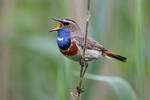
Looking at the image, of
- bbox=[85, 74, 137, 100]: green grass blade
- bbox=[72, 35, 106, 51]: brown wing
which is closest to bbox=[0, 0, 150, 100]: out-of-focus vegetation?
→ bbox=[72, 35, 106, 51]: brown wing

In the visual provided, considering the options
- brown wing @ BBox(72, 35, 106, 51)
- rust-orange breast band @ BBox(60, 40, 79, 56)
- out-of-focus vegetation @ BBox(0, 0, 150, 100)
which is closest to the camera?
rust-orange breast band @ BBox(60, 40, 79, 56)

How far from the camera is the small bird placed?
309cm

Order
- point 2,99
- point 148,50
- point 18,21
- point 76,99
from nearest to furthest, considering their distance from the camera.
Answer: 1. point 76,99
2. point 148,50
3. point 2,99
4. point 18,21

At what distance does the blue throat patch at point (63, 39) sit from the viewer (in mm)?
3129

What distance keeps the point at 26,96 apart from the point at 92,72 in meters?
1.15

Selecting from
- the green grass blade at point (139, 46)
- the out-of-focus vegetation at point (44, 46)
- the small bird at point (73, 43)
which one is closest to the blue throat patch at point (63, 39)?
the small bird at point (73, 43)

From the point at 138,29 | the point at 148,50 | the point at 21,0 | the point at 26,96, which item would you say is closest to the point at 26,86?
the point at 26,96

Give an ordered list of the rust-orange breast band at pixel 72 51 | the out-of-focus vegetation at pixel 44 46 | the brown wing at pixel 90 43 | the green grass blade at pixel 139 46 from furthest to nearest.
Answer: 1. the out-of-focus vegetation at pixel 44 46
2. the brown wing at pixel 90 43
3. the rust-orange breast band at pixel 72 51
4. the green grass blade at pixel 139 46

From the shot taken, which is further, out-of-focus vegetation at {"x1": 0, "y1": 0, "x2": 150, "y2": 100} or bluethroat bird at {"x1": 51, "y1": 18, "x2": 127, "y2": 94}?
out-of-focus vegetation at {"x1": 0, "y1": 0, "x2": 150, "y2": 100}

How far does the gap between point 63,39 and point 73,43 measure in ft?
0.32

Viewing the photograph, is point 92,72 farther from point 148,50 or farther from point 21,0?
point 21,0

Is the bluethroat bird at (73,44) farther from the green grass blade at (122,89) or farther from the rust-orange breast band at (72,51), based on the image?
the green grass blade at (122,89)

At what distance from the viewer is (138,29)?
2549 millimetres

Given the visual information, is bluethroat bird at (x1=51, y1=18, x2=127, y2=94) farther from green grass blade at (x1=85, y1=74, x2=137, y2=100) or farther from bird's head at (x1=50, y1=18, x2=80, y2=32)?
green grass blade at (x1=85, y1=74, x2=137, y2=100)
